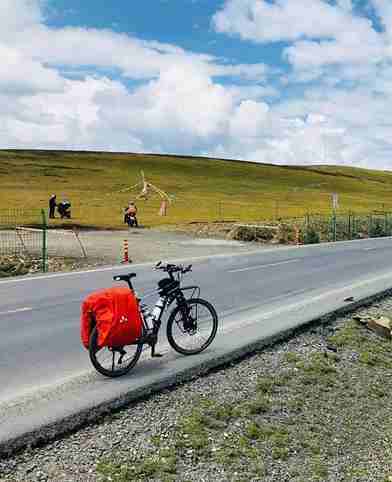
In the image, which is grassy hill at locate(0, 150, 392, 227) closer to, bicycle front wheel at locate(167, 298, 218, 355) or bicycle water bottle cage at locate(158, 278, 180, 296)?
bicycle front wheel at locate(167, 298, 218, 355)

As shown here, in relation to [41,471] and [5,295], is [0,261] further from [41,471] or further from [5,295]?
[41,471]

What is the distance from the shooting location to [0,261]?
20625 mm

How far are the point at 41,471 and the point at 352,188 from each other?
135950mm

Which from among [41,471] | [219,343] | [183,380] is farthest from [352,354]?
[41,471]

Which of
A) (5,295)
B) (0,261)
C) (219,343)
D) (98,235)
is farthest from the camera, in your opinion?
(98,235)

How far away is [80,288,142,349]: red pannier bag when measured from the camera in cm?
711

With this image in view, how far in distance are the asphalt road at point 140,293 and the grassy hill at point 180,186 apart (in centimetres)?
2647

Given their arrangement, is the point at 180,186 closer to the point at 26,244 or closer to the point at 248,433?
the point at 26,244

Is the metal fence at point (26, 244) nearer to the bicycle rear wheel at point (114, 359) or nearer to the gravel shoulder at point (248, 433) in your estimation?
the bicycle rear wheel at point (114, 359)

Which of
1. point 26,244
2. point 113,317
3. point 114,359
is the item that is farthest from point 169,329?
point 26,244

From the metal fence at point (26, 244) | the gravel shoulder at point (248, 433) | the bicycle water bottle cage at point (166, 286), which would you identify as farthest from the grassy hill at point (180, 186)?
the gravel shoulder at point (248, 433)

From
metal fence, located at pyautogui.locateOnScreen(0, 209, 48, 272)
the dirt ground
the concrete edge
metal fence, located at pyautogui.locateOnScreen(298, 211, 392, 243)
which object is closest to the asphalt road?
the concrete edge

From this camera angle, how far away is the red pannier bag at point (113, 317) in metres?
7.11

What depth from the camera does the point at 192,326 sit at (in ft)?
28.7
